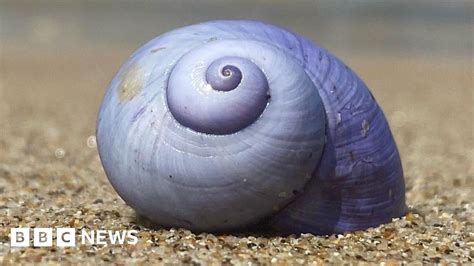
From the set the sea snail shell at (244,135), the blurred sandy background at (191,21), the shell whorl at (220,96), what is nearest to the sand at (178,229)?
the blurred sandy background at (191,21)

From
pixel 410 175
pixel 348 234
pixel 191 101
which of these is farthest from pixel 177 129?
pixel 410 175

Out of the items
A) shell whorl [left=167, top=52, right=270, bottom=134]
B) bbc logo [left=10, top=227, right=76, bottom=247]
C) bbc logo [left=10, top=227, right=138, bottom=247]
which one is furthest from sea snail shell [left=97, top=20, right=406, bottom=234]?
bbc logo [left=10, top=227, right=76, bottom=247]

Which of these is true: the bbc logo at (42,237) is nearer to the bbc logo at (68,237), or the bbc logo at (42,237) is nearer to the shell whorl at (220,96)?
the bbc logo at (68,237)

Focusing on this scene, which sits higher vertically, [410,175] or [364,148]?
[364,148]

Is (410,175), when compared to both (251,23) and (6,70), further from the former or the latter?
(6,70)

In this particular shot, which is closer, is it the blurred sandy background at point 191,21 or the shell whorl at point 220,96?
the shell whorl at point 220,96

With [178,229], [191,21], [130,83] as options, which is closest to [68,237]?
[178,229]
